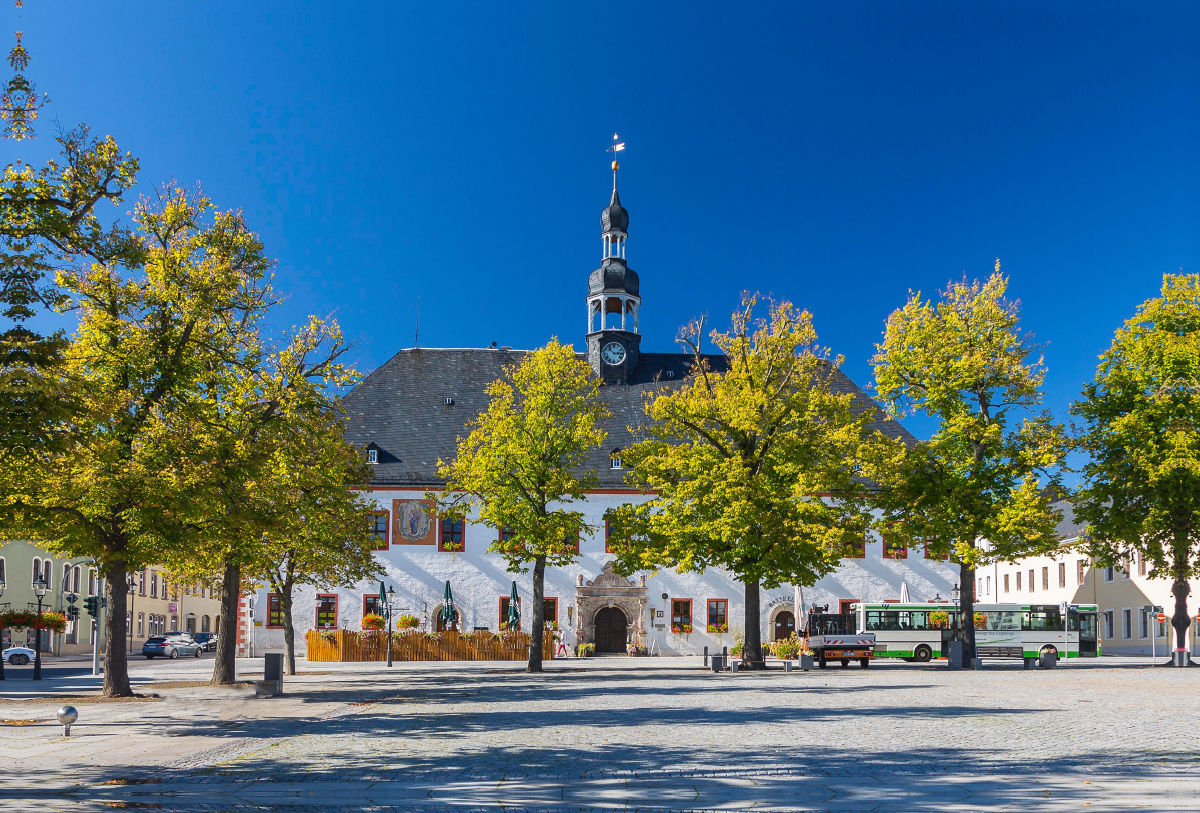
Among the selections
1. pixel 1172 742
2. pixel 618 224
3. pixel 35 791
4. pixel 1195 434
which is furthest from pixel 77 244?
pixel 618 224

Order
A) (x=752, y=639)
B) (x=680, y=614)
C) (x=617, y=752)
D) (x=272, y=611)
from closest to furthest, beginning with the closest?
(x=617, y=752)
(x=752, y=639)
(x=272, y=611)
(x=680, y=614)

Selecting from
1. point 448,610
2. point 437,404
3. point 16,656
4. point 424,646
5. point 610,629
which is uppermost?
point 437,404

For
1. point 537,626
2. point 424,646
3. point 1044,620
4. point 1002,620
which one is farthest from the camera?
point 424,646

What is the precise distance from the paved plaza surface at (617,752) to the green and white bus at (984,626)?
21670mm

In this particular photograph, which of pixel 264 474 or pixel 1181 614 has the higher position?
pixel 264 474

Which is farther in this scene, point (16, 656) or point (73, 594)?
point (73, 594)

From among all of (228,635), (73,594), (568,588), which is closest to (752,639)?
(228,635)

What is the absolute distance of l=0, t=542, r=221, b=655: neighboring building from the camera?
2450 inches

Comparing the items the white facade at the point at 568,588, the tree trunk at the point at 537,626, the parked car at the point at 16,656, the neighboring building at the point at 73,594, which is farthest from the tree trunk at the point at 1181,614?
the parked car at the point at 16,656

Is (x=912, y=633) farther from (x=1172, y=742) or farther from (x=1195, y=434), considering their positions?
(x=1172, y=742)

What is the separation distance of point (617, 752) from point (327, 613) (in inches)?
1635

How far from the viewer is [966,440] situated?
39719 millimetres

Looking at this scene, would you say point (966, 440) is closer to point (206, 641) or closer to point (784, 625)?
point (784, 625)

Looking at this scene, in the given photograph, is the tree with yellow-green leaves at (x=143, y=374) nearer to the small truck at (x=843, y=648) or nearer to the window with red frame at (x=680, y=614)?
the small truck at (x=843, y=648)
